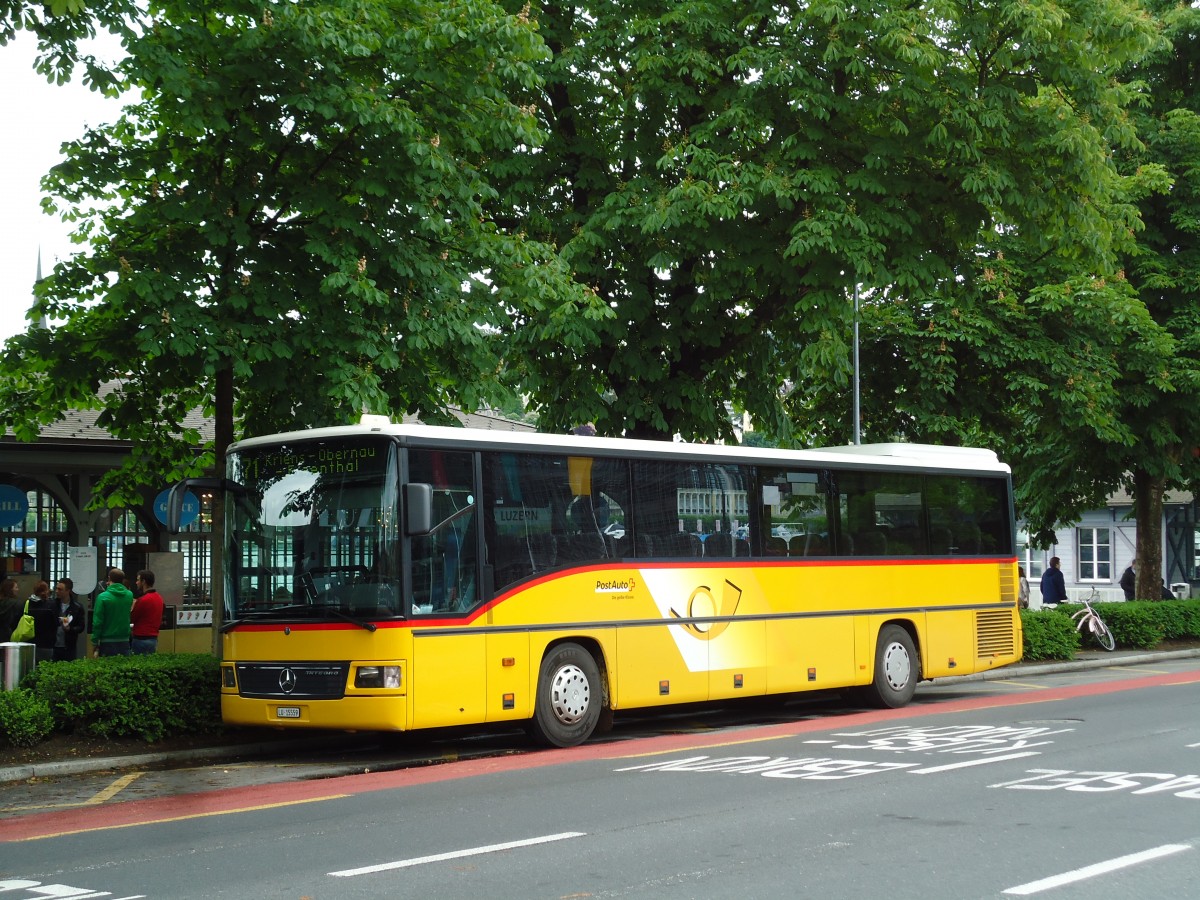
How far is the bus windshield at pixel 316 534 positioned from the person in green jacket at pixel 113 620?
153 inches

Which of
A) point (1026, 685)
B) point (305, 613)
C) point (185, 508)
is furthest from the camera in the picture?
point (1026, 685)

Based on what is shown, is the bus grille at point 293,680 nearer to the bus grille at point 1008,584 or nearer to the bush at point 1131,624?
the bus grille at point 1008,584

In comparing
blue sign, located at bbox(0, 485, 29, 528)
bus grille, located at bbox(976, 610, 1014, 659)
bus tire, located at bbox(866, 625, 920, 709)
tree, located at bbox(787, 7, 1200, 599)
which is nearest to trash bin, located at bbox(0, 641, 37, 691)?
blue sign, located at bbox(0, 485, 29, 528)

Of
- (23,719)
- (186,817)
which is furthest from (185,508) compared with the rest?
(186,817)

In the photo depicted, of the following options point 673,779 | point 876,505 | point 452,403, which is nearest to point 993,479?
point 876,505

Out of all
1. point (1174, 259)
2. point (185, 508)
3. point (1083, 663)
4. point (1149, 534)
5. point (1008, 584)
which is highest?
point (1174, 259)

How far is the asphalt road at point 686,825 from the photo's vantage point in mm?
7613

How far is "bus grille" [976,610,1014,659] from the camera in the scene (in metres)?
20.5

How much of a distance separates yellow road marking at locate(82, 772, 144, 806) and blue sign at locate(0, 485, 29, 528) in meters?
9.36

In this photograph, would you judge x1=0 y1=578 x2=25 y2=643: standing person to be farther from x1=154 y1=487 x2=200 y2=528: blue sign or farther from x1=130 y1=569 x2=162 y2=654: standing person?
x1=154 y1=487 x2=200 y2=528: blue sign

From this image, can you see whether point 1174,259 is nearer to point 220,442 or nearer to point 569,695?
point 569,695

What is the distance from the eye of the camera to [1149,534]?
32.1m

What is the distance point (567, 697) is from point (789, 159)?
7.98m

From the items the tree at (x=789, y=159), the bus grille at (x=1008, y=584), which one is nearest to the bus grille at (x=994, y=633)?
the bus grille at (x=1008, y=584)
